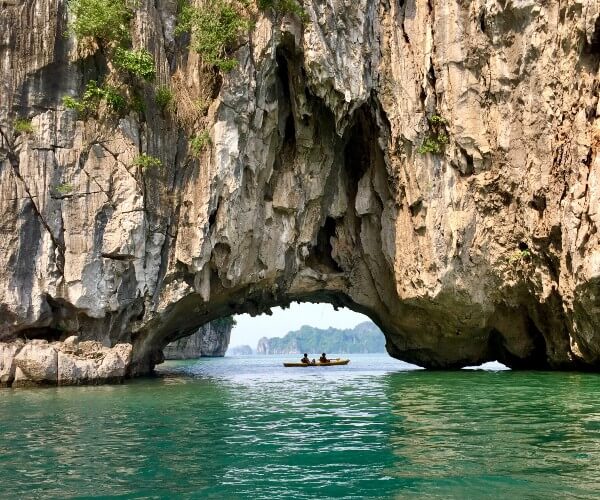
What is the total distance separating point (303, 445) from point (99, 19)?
14.7 meters

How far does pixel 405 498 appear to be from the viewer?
5.98 m

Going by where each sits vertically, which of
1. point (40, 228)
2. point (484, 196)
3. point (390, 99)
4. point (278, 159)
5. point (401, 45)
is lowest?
point (40, 228)

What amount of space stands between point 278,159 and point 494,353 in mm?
11469

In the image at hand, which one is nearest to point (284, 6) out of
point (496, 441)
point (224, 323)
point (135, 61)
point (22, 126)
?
point (135, 61)

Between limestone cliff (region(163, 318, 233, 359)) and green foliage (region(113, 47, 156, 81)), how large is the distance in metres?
38.7

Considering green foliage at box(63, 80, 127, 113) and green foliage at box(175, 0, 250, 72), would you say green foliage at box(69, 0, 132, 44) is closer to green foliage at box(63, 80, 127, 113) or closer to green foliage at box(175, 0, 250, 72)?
green foliage at box(63, 80, 127, 113)

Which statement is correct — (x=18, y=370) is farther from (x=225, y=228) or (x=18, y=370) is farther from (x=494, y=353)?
(x=494, y=353)

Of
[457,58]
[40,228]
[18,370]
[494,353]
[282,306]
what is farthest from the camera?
[282,306]

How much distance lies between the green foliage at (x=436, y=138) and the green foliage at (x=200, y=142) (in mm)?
7177

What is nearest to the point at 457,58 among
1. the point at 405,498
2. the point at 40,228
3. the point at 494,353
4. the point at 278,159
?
the point at 278,159

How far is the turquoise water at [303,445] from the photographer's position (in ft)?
20.9

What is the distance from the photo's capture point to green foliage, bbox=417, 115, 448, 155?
21.8 meters

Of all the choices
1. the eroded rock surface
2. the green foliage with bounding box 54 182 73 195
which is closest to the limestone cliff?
the eroded rock surface

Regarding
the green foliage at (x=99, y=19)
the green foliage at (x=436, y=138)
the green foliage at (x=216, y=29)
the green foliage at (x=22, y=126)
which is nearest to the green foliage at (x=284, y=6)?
the green foliage at (x=216, y=29)
